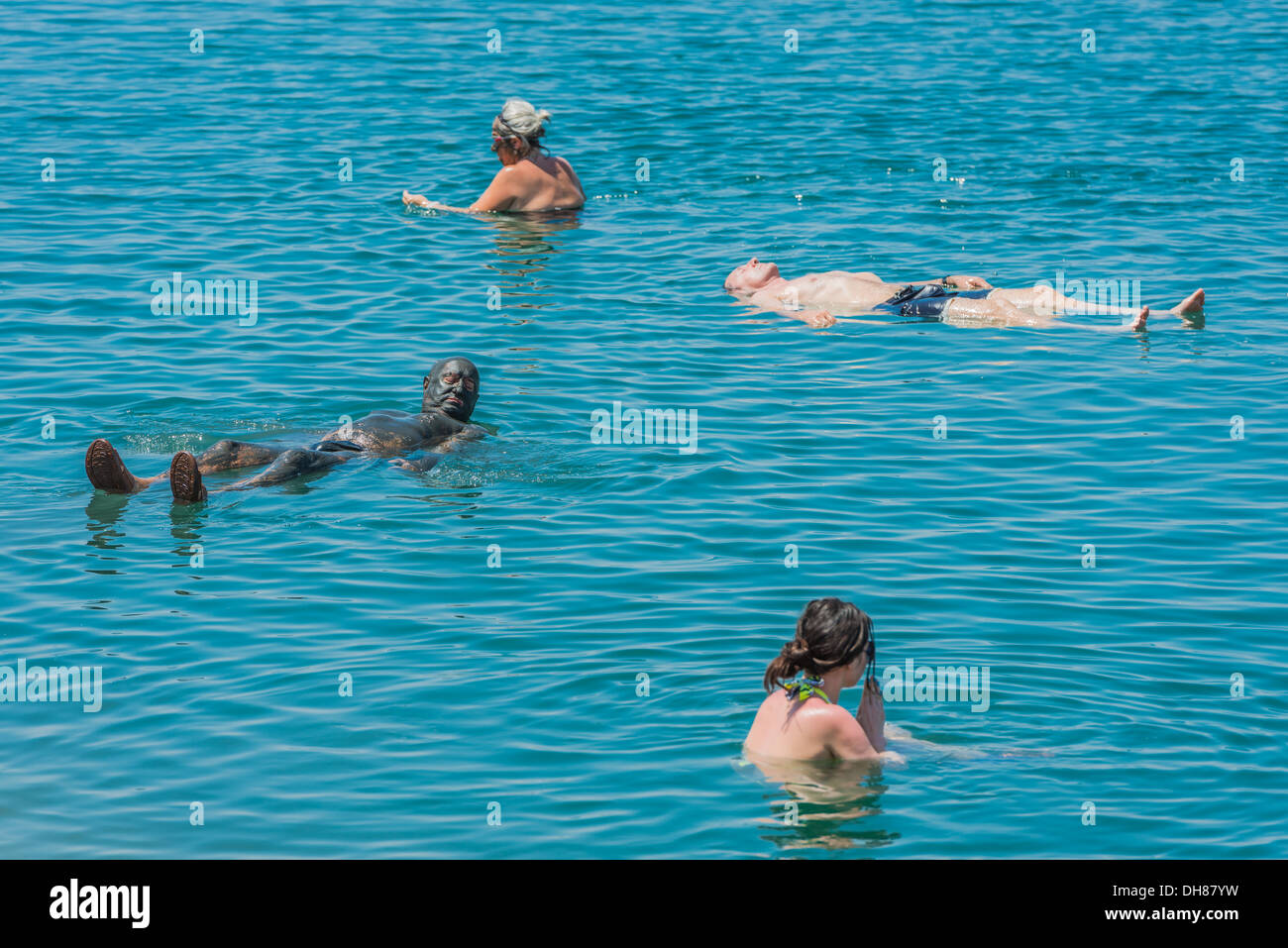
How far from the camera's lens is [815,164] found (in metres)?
22.2

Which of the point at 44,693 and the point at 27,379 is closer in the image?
the point at 44,693

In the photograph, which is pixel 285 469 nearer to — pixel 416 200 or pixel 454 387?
pixel 454 387

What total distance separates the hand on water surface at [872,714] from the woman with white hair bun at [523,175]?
12.9 m

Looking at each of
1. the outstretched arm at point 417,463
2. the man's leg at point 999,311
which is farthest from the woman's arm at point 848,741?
the man's leg at point 999,311

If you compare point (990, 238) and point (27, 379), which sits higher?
point (990, 238)

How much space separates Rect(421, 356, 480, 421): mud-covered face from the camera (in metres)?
12.5

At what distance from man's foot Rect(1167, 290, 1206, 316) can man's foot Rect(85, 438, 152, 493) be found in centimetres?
990

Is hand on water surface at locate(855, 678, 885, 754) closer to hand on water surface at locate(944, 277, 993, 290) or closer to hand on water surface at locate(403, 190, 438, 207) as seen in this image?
A: hand on water surface at locate(944, 277, 993, 290)

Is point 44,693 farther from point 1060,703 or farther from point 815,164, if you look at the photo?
point 815,164

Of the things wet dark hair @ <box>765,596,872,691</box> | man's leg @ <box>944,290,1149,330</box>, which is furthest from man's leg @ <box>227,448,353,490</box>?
man's leg @ <box>944,290,1149,330</box>

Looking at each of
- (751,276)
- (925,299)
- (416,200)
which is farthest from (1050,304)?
(416,200)

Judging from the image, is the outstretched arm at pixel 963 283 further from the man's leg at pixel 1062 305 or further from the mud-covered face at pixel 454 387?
the mud-covered face at pixel 454 387
